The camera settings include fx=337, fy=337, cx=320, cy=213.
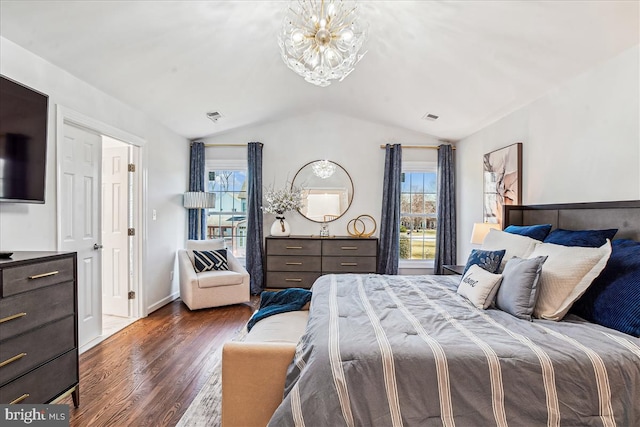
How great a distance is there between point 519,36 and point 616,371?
2199 mm

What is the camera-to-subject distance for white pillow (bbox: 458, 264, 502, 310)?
2.08 meters

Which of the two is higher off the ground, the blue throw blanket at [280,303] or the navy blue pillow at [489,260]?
the navy blue pillow at [489,260]

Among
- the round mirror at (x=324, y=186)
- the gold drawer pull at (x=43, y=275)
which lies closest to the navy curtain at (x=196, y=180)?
the round mirror at (x=324, y=186)

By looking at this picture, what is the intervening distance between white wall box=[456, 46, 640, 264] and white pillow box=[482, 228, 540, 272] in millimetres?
665

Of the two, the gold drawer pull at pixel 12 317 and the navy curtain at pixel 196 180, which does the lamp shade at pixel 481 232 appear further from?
the navy curtain at pixel 196 180

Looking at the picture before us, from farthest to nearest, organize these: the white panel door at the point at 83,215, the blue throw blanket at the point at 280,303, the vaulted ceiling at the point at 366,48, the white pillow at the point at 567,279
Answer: the white panel door at the point at 83,215 → the blue throw blanket at the point at 280,303 → the vaulted ceiling at the point at 366,48 → the white pillow at the point at 567,279

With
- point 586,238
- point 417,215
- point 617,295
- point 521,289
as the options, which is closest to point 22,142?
point 521,289

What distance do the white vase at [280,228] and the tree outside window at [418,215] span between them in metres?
1.88

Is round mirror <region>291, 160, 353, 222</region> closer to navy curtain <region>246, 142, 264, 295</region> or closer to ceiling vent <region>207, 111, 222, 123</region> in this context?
navy curtain <region>246, 142, 264, 295</region>

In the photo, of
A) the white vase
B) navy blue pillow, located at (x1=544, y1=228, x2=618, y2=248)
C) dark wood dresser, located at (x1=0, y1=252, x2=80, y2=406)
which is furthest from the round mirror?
dark wood dresser, located at (x1=0, y1=252, x2=80, y2=406)

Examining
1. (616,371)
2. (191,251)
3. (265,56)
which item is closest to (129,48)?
(265,56)

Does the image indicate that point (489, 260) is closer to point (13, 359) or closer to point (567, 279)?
point (567, 279)

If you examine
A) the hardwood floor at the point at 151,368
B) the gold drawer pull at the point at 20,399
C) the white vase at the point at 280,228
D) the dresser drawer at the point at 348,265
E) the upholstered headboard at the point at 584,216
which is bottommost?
the hardwood floor at the point at 151,368

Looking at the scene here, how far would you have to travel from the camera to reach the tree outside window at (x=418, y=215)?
550 cm
